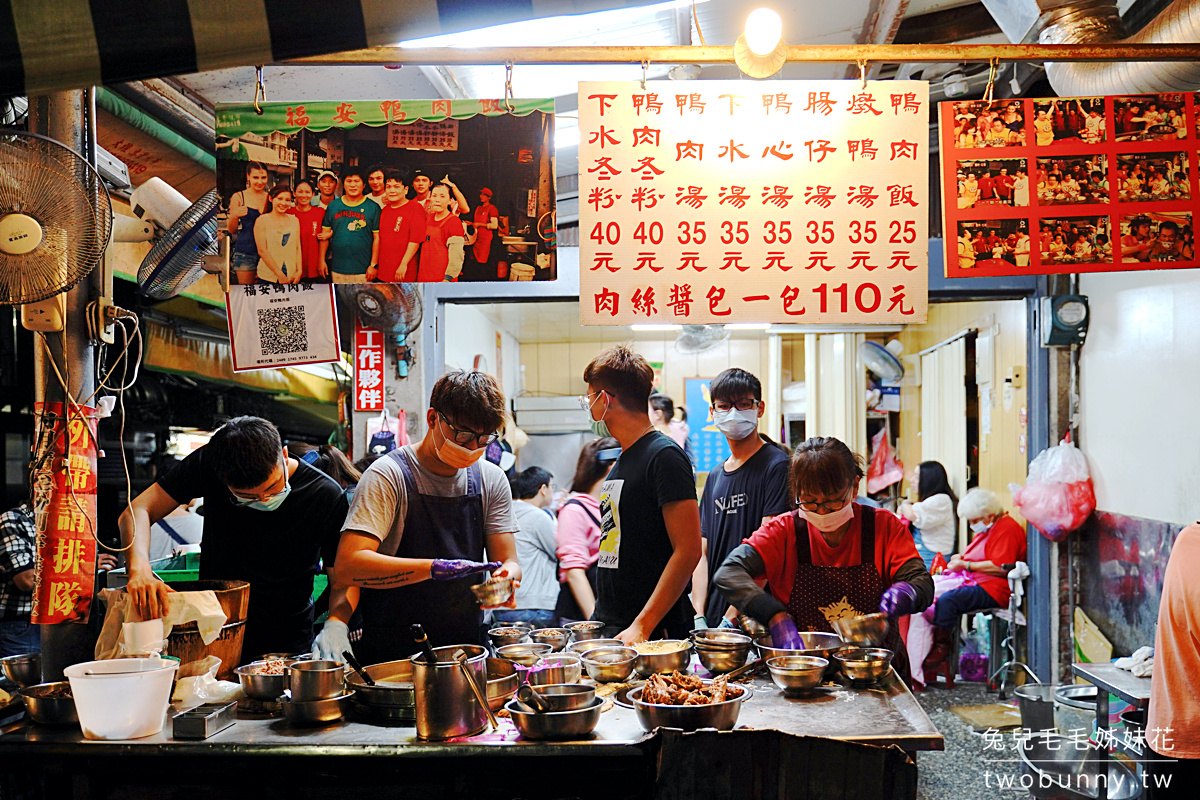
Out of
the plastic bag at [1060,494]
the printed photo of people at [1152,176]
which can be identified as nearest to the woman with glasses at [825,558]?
the printed photo of people at [1152,176]

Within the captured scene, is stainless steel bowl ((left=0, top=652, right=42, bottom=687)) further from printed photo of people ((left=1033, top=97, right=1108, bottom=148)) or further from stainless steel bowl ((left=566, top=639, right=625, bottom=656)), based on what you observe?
printed photo of people ((left=1033, top=97, right=1108, bottom=148))

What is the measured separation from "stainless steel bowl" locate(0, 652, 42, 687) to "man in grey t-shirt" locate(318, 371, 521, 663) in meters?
0.88

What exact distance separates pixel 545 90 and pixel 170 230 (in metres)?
2.01

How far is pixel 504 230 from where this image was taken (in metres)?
2.66

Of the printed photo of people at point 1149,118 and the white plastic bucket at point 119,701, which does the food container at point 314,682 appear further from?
the printed photo of people at point 1149,118

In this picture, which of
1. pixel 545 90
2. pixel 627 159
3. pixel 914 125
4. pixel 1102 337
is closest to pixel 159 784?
pixel 627 159

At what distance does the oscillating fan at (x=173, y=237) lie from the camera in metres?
3.26

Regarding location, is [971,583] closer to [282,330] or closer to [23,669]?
[282,330]

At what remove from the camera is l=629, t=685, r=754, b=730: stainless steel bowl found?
86.7 inches

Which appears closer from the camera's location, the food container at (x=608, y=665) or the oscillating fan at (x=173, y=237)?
the food container at (x=608, y=665)

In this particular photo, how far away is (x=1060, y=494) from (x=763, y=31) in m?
4.05

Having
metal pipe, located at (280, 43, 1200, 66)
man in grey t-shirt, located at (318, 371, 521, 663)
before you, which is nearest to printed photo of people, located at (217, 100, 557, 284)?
metal pipe, located at (280, 43, 1200, 66)

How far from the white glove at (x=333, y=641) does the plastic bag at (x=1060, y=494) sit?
4318 mm

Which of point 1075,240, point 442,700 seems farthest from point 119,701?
point 1075,240
